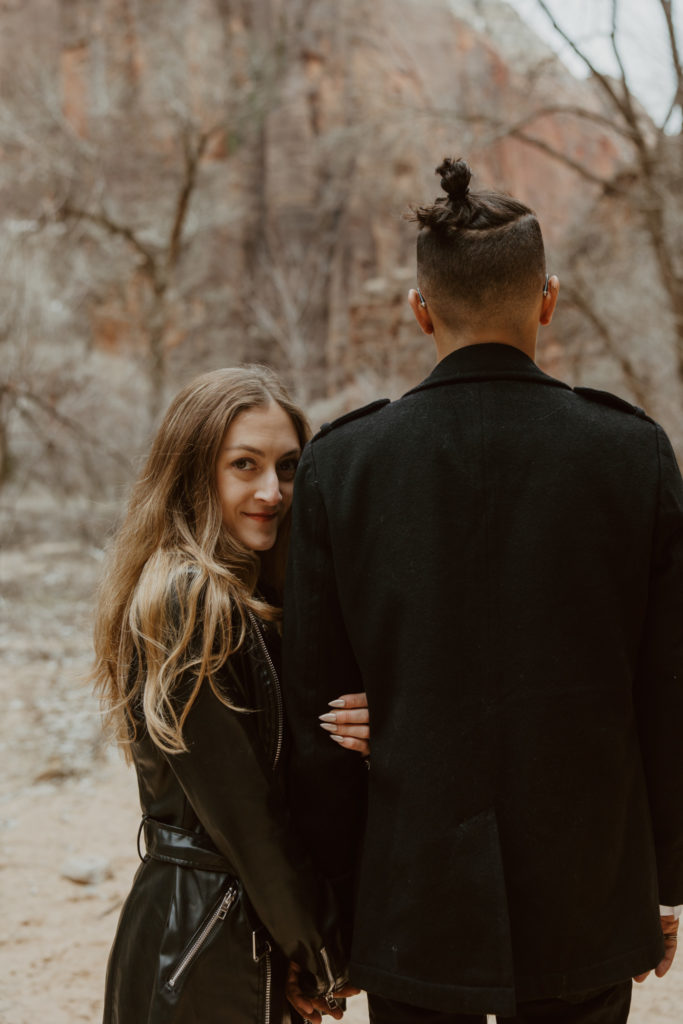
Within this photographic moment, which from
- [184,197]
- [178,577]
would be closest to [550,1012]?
[178,577]

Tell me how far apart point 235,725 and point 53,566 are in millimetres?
12912

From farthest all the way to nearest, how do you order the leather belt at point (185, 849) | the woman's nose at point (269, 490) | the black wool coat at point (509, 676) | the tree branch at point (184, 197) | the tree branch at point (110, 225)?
the tree branch at point (184, 197)
the tree branch at point (110, 225)
the woman's nose at point (269, 490)
the leather belt at point (185, 849)
the black wool coat at point (509, 676)

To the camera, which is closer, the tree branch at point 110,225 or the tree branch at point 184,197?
the tree branch at point 110,225

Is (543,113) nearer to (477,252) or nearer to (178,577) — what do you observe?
(477,252)

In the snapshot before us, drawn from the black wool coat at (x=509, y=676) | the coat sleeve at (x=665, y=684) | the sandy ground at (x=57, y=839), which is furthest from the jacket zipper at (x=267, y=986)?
the sandy ground at (x=57, y=839)

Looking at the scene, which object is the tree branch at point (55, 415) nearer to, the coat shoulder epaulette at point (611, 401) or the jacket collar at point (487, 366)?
the jacket collar at point (487, 366)

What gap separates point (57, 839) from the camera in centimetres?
496

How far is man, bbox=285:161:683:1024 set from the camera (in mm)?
1509

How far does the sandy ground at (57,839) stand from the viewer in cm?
350

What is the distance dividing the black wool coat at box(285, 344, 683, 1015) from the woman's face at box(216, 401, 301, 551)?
49 centimetres

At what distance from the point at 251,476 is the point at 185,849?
2.60ft

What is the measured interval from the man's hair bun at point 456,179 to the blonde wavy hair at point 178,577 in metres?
0.70

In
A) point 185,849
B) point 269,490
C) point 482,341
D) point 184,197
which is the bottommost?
point 185,849

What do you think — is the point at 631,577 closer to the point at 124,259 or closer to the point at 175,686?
the point at 175,686
